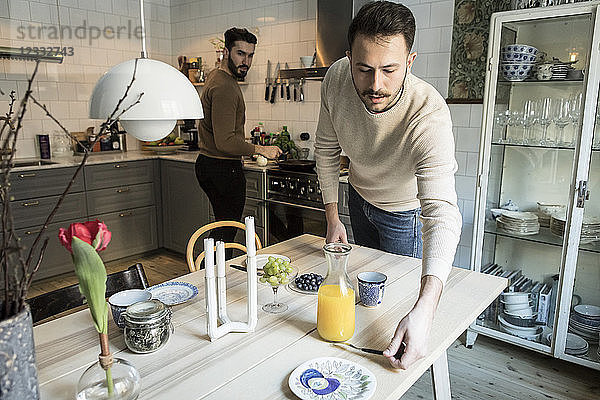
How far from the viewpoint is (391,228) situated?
2.05 m

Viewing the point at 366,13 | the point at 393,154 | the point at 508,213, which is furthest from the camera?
the point at 508,213

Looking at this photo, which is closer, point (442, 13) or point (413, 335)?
point (413, 335)

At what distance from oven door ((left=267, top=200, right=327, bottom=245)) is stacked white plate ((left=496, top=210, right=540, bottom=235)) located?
1.16 m

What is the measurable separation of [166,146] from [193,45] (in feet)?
3.66

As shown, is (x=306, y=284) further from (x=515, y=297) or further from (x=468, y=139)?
(x=468, y=139)

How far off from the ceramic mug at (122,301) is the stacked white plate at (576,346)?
2322mm

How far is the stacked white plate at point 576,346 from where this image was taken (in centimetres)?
250

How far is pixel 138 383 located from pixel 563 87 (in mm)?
2579

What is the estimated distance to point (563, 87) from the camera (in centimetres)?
253

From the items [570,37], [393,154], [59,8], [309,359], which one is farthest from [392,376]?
[59,8]

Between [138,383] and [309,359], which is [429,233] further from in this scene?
[138,383]

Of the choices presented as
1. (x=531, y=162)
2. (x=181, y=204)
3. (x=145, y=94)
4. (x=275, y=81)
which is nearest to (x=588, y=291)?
(x=531, y=162)

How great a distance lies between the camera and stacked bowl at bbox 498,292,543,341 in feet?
8.77

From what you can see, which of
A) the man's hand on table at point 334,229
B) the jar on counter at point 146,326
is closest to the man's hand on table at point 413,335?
the jar on counter at point 146,326
